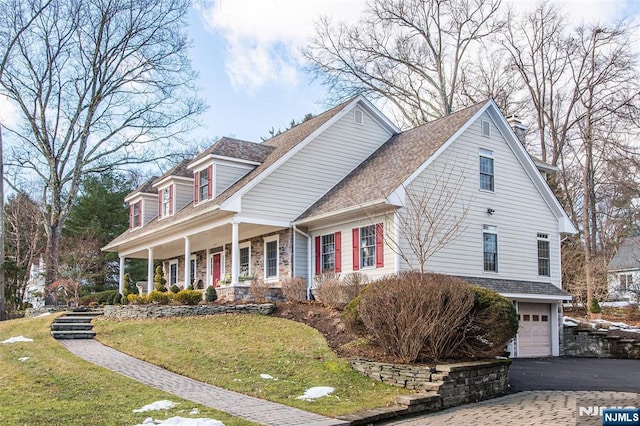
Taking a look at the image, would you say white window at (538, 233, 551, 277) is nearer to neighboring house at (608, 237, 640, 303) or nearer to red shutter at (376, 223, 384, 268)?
red shutter at (376, 223, 384, 268)

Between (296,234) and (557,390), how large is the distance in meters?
10.3

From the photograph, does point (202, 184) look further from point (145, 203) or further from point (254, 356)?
point (254, 356)

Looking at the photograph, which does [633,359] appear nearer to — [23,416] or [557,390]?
[557,390]

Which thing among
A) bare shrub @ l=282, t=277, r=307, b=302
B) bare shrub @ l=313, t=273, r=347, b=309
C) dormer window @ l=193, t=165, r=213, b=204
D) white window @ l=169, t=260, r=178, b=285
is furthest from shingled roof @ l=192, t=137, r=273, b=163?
white window @ l=169, t=260, r=178, b=285

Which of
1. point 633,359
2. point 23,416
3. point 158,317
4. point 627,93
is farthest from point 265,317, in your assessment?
point 627,93

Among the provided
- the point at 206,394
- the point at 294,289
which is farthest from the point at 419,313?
the point at 294,289

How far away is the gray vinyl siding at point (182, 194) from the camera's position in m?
24.5

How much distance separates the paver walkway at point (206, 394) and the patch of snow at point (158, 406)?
0.50m

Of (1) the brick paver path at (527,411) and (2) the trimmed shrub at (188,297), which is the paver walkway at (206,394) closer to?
(1) the brick paver path at (527,411)

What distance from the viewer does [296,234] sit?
20.3 meters

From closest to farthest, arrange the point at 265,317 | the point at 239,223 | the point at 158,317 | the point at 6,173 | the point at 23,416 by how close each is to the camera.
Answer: the point at 23,416, the point at 265,317, the point at 158,317, the point at 239,223, the point at 6,173

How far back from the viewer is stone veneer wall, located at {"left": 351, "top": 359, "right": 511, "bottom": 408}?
10.5 meters

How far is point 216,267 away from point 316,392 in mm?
15506

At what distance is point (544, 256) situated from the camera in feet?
69.7
